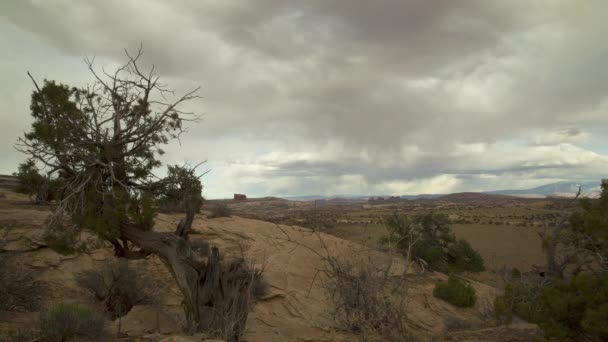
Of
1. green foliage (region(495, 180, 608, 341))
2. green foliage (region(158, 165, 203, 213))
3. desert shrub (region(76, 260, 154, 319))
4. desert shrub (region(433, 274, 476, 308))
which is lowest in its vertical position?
desert shrub (region(433, 274, 476, 308))

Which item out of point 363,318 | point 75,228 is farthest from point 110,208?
point 363,318

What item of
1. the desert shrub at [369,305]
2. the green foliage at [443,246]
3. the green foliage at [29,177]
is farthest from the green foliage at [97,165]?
the green foliage at [443,246]

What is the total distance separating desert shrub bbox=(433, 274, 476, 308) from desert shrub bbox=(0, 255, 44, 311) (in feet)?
46.4

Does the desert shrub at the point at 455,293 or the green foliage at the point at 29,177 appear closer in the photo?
the green foliage at the point at 29,177

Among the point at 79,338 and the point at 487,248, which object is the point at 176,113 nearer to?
the point at 79,338

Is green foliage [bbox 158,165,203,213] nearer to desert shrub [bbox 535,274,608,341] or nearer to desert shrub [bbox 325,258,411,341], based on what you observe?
desert shrub [bbox 325,258,411,341]

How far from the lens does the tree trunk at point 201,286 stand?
720 cm

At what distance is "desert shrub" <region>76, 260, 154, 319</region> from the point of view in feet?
31.6

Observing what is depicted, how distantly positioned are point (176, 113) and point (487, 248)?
3192cm

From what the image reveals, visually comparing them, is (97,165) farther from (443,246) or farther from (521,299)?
(443,246)

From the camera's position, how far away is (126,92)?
7961 millimetres

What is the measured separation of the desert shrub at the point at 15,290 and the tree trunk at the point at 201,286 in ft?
11.7

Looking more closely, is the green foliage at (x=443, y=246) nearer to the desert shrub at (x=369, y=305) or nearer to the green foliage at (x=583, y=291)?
the desert shrub at (x=369, y=305)

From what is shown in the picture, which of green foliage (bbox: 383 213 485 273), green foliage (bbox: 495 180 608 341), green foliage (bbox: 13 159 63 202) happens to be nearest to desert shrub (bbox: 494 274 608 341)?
green foliage (bbox: 495 180 608 341)
